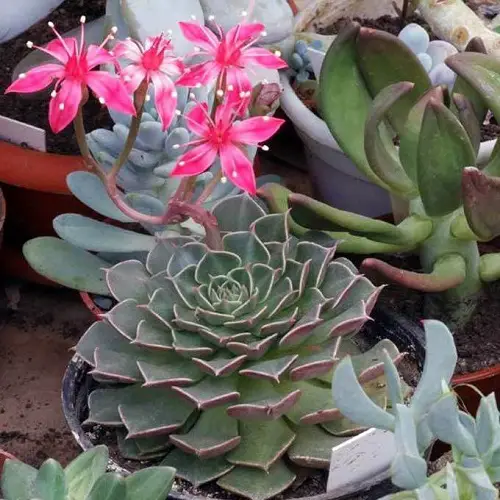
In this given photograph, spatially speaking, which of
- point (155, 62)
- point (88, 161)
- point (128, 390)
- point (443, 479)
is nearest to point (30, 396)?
point (128, 390)

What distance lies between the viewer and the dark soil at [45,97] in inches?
53.0

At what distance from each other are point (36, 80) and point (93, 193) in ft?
0.91

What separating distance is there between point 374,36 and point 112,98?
0.33 metres

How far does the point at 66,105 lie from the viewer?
2.51ft

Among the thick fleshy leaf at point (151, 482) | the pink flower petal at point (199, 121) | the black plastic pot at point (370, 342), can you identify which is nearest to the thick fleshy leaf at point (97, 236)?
the black plastic pot at point (370, 342)

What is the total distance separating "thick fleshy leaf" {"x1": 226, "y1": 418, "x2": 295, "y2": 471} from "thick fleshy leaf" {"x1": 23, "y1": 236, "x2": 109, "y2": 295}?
0.87 ft

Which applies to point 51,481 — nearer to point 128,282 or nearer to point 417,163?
point 128,282

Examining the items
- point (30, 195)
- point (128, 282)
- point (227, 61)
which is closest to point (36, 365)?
point (30, 195)

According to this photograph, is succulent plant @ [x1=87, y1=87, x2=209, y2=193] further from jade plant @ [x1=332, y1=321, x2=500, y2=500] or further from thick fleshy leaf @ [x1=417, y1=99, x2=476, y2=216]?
jade plant @ [x1=332, y1=321, x2=500, y2=500]

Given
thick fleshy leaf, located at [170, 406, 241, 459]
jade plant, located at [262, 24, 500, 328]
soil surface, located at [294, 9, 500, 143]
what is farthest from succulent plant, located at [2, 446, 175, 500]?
soil surface, located at [294, 9, 500, 143]

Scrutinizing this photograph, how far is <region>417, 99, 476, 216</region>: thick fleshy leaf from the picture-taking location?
0.87 m

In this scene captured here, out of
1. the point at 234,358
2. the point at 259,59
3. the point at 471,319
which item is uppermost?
the point at 259,59

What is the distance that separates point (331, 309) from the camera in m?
0.89

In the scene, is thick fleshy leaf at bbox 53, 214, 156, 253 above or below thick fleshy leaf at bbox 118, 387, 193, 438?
above
